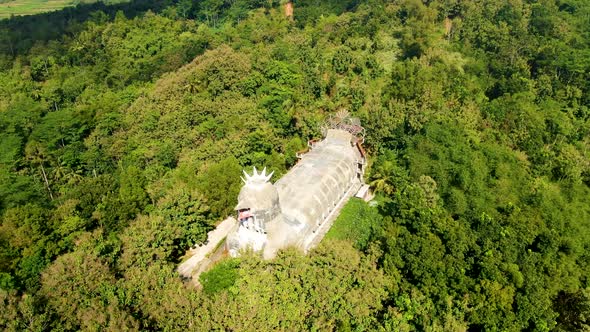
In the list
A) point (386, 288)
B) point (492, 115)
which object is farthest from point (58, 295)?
point (492, 115)

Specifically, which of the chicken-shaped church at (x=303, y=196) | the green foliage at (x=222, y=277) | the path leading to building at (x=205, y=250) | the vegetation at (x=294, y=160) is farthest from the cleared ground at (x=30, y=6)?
the green foliage at (x=222, y=277)

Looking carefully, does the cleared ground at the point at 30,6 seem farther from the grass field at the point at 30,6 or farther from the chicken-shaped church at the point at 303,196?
the chicken-shaped church at the point at 303,196

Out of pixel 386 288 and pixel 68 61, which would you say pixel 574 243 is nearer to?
pixel 386 288

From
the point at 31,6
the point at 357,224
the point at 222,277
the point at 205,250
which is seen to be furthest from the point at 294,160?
the point at 31,6

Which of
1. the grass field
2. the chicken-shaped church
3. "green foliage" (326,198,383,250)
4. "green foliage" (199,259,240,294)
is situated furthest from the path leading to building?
the grass field

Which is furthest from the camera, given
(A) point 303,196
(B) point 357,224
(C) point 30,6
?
(C) point 30,6

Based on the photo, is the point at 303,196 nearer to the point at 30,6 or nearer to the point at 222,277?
the point at 222,277
